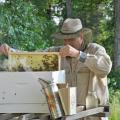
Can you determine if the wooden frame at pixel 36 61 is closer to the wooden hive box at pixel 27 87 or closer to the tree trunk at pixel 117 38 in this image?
the wooden hive box at pixel 27 87

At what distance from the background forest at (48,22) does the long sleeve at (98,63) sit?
107cm

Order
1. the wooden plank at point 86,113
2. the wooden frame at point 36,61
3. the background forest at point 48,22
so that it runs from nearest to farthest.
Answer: the wooden plank at point 86,113 → the wooden frame at point 36,61 → the background forest at point 48,22

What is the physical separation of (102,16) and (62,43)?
48.2ft

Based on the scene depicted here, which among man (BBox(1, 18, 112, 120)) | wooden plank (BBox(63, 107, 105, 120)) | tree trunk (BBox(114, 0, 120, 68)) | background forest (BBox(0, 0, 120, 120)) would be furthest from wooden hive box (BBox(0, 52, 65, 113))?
tree trunk (BBox(114, 0, 120, 68))

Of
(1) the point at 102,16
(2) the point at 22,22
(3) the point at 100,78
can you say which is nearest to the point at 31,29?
(2) the point at 22,22

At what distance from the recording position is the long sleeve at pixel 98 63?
4562mm

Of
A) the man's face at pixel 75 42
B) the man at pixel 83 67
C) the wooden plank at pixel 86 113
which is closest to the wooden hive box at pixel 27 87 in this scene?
the wooden plank at pixel 86 113

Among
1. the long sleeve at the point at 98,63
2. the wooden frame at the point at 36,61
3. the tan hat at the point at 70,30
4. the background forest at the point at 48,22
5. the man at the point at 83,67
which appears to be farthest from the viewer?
the background forest at the point at 48,22

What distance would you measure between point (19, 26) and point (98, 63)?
4418mm

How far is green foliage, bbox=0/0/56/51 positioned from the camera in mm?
8430

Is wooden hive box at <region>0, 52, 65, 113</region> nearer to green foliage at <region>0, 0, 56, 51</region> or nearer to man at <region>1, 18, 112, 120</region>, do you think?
man at <region>1, 18, 112, 120</region>

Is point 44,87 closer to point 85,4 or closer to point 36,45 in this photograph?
point 36,45

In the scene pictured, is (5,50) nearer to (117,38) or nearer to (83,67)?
(83,67)

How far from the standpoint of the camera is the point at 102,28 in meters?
20.2
